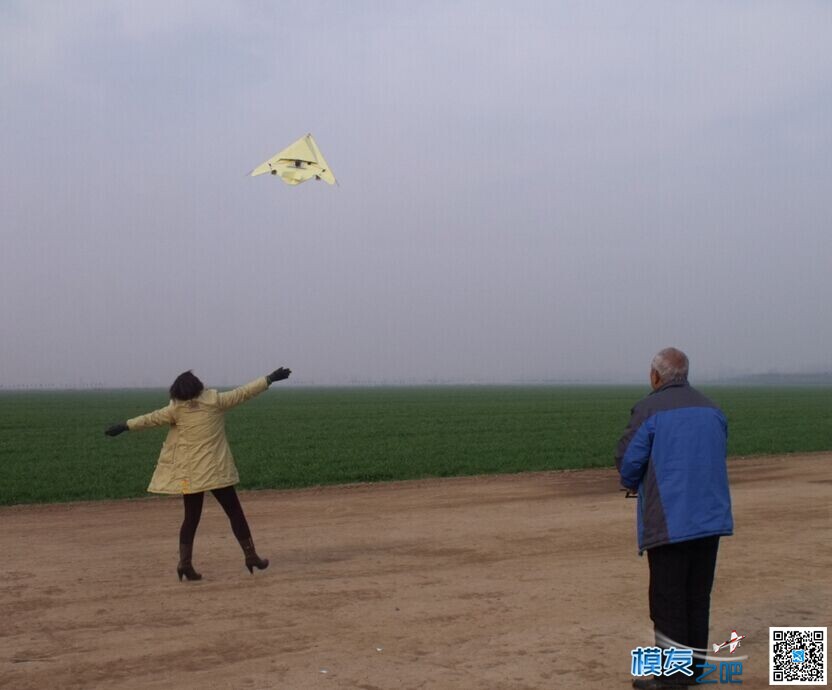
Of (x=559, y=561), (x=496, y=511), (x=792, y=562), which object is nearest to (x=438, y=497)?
(x=496, y=511)

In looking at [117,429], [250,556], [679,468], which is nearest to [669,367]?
[679,468]

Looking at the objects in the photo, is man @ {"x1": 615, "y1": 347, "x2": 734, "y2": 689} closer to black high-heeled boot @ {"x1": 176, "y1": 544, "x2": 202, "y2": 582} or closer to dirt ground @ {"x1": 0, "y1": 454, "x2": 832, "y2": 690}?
dirt ground @ {"x1": 0, "y1": 454, "x2": 832, "y2": 690}

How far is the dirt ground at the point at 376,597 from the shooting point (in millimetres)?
5777

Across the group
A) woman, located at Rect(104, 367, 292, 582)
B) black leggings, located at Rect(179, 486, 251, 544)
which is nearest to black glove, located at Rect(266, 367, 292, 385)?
woman, located at Rect(104, 367, 292, 582)

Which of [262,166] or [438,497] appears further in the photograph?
[438,497]

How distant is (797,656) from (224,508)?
16.2 ft

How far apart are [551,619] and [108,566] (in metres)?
4.61

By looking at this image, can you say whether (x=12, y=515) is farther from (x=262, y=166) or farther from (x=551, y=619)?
(x=551, y=619)

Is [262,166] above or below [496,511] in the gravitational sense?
above

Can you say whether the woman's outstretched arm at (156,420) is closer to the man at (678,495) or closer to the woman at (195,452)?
the woman at (195,452)

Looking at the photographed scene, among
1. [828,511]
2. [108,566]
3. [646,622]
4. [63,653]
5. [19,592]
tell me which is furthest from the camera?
[828,511]

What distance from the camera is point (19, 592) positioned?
791 centimetres

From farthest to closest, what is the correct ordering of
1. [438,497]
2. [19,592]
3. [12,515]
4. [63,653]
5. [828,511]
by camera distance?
[438,497]
[12,515]
[828,511]
[19,592]
[63,653]

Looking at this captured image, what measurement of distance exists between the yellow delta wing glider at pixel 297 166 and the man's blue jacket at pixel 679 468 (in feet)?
16.3
